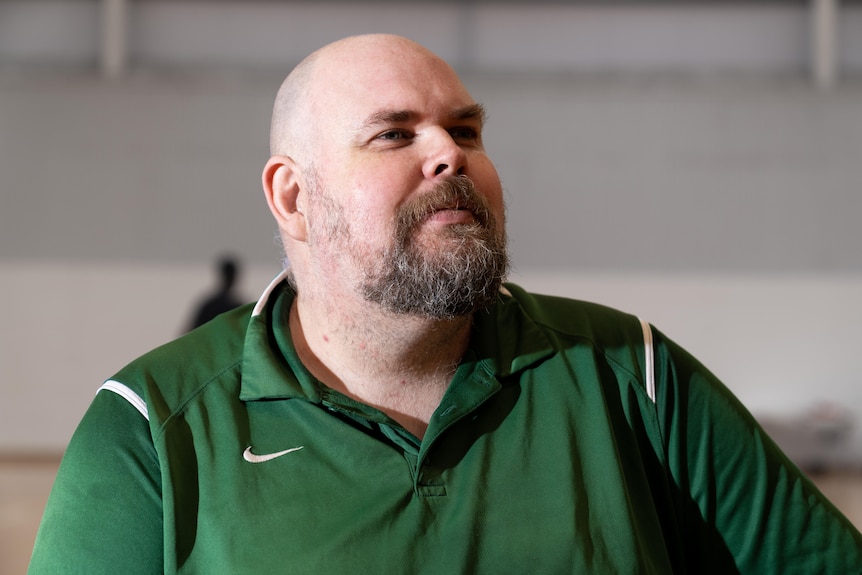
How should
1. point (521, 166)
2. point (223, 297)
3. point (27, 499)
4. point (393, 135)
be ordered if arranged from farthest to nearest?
point (521, 166) < point (223, 297) < point (27, 499) < point (393, 135)

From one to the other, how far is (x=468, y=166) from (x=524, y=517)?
0.46 meters

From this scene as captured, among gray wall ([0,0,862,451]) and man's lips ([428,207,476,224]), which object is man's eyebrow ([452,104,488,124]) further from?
gray wall ([0,0,862,451])

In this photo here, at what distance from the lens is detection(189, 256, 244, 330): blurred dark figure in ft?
17.9

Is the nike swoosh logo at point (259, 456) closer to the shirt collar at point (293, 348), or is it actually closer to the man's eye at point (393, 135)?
the shirt collar at point (293, 348)

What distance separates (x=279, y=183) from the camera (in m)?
1.35

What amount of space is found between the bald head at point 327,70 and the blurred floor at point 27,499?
269 centimetres

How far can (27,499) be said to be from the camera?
4863 mm

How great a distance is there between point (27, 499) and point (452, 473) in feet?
14.5

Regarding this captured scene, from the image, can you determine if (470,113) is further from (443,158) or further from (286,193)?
(286,193)

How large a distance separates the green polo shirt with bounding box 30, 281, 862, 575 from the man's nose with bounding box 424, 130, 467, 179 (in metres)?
0.25

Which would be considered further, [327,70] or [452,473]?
[327,70]

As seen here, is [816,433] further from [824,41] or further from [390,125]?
[390,125]

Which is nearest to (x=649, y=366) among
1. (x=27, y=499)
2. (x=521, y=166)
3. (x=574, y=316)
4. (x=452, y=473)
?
(x=574, y=316)

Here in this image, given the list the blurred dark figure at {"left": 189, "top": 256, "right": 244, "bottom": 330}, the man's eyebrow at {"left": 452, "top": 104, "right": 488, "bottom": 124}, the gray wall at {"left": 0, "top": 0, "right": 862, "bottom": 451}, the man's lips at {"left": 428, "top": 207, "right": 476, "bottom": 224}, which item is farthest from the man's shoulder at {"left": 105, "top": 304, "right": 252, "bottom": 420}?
the gray wall at {"left": 0, "top": 0, "right": 862, "bottom": 451}
